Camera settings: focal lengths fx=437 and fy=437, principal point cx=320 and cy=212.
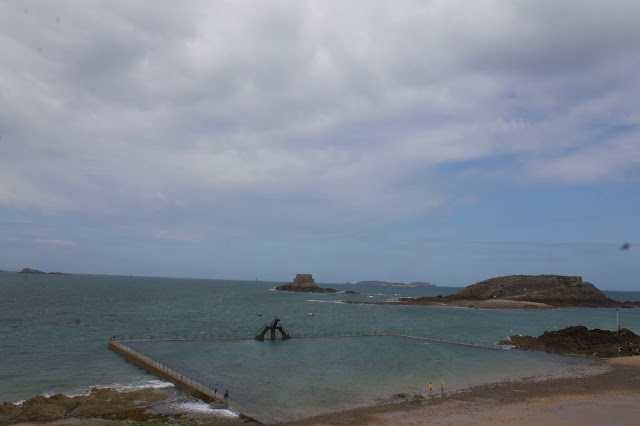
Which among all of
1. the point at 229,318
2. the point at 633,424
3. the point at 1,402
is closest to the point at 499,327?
the point at 229,318

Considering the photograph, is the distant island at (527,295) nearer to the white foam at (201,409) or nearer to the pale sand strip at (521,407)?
the pale sand strip at (521,407)

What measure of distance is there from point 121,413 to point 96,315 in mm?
67133

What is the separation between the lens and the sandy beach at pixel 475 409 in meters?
24.8

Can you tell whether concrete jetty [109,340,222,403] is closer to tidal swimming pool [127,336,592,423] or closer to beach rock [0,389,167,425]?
tidal swimming pool [127,336,592,423]

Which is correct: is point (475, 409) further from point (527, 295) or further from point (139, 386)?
point (527, 295)

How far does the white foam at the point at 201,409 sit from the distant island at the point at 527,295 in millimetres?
124300

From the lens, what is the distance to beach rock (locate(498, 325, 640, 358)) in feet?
169

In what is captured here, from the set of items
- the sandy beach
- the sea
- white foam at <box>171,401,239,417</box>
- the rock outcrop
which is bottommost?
the sea

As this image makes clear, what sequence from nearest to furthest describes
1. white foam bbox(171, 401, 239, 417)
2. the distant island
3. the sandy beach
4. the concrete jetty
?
the sandy beach
white foam bbox(171, 401, 239, 417)
the concrete jetty
the distant island

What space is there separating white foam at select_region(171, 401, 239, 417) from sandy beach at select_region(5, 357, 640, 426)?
0.91 metres

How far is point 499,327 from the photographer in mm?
82875

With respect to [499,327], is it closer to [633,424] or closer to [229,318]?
[229,318]

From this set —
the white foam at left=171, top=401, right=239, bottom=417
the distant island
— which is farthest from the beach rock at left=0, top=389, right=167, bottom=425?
the distant island

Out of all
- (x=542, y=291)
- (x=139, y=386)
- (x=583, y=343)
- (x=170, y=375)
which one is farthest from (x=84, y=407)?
(x=542, y=291)
